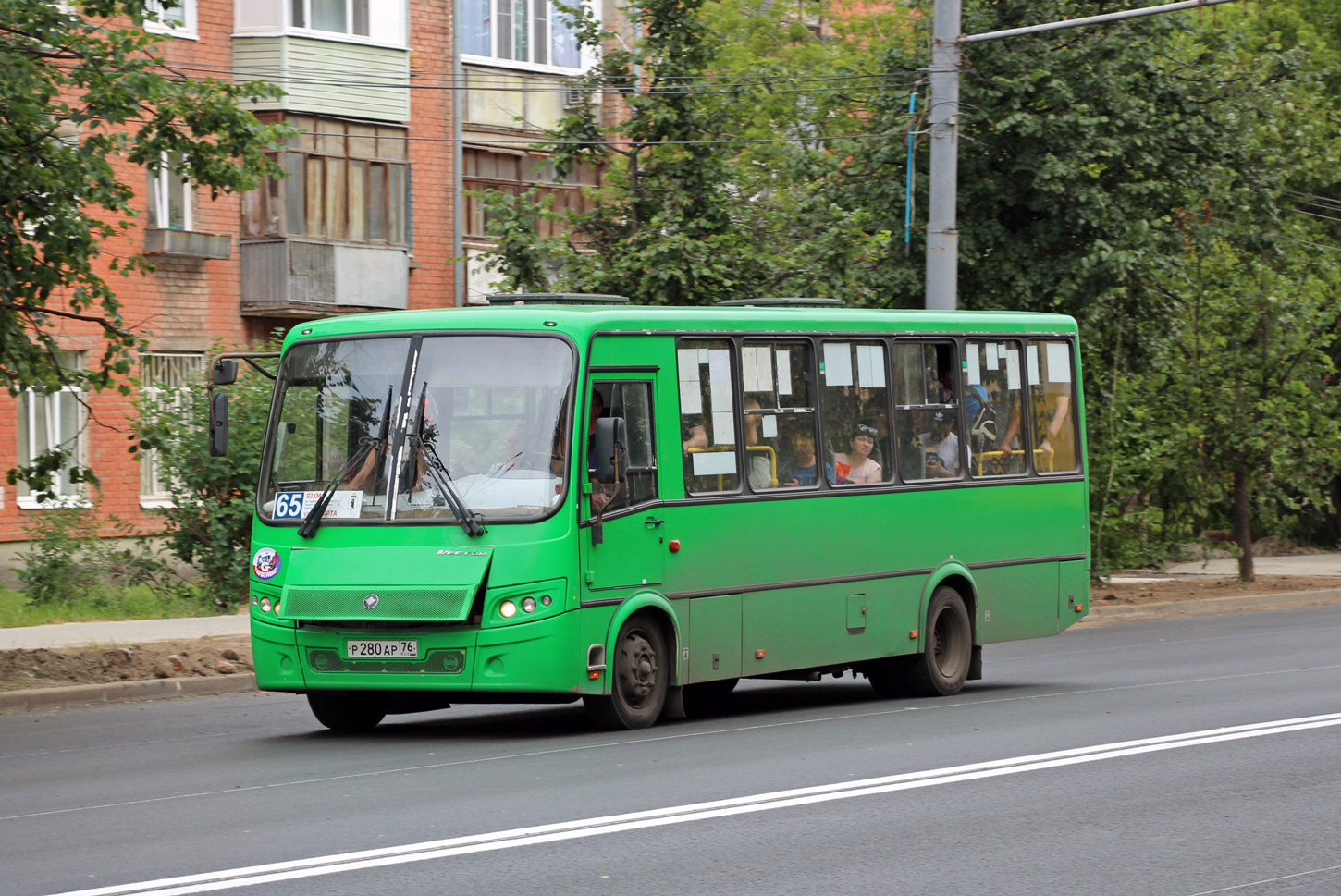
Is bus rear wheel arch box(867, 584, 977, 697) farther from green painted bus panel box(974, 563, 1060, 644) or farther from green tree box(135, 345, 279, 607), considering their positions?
green tree box(135, 345, 279, 607)

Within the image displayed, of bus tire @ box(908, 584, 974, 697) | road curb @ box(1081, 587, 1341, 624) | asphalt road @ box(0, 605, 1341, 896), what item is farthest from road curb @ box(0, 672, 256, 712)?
road curb @ box(1081, 587, 1341, 624)

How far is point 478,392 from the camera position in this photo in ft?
37.8

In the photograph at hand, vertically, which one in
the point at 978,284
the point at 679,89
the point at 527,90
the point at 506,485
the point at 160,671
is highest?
the point at 527,90

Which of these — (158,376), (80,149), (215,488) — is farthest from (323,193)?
(80,149)

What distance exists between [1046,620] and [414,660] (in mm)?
6580

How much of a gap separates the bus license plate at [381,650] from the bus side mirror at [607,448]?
4.88ft

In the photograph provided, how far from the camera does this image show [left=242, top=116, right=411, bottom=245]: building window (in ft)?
100

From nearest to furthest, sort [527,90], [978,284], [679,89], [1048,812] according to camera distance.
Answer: [1048,812]
[679,89]
[978,284]
[527,90]

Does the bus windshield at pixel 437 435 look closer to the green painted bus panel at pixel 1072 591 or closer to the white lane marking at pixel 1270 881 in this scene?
the white lane marking at pixel 1270 881

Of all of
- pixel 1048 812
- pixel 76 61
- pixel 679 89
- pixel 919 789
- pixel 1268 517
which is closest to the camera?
pixel 1048 812

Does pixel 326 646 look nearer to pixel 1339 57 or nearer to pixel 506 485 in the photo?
pixel 506 485

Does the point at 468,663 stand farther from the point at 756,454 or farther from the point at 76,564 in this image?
the point at 76,564

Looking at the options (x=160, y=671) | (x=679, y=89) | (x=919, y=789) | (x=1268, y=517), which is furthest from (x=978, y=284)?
(x=919, y=789)

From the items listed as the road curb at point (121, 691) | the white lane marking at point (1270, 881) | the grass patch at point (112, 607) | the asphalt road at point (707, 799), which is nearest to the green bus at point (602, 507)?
the asphalt road at point (707, 799)
